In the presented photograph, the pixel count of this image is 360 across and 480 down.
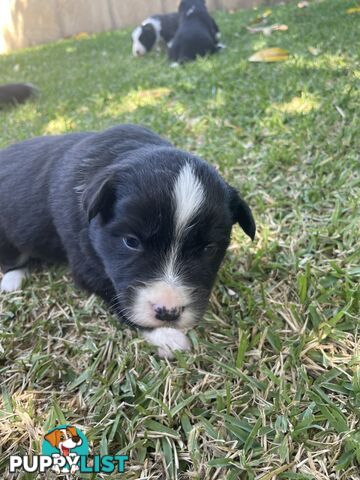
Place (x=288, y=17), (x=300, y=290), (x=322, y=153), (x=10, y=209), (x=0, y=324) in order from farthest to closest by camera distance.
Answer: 1. (x=288, y=17)
2. (x=322, y=153)
3. (x=10, y=209)
4. (x=0, y=324)
5. (x=300, y=290)

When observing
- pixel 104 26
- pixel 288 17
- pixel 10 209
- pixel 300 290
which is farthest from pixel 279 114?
pixel 104 26

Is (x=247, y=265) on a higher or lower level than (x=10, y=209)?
lower

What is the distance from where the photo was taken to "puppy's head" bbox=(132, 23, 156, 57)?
982 cm

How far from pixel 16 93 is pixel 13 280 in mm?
4894

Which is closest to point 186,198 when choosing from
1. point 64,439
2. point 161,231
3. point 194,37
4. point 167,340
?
point 161,231

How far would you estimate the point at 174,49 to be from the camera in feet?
26.7

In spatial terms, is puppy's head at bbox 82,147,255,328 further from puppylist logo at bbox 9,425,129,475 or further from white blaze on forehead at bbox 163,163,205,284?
puppylist logo at bbox 9,425,129,475

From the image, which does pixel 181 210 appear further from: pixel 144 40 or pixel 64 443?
pixel 144 40

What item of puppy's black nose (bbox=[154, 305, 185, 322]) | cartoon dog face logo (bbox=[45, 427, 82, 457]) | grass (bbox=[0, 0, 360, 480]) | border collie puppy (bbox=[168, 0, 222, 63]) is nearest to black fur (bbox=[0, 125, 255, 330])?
puppy's black nose (bbox=[154, 305, 185, 322])

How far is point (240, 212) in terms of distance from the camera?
2.22 metres

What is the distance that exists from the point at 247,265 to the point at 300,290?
0.44 metres

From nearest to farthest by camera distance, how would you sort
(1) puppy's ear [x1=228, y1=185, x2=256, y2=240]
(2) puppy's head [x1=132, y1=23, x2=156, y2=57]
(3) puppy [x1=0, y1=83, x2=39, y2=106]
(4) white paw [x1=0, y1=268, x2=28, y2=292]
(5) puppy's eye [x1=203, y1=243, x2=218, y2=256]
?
(5) puppy's eye [x1=203, y1=243, x2=218, y2=256], (1) puppy's ear [x1=228, y1=185, x2=256, y2=240], (4) white paw [x1=0, y1=268, x2=28, y2=292], (3) puppy [x1=0, y1=83, x2=39, y2=106], (2) puppy's head [x1=132, y1=23, x2=156, y2=57]

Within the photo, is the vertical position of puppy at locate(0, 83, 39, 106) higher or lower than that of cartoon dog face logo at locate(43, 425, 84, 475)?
higher

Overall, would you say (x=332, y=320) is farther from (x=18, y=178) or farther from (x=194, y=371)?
(x=18, y=178)
